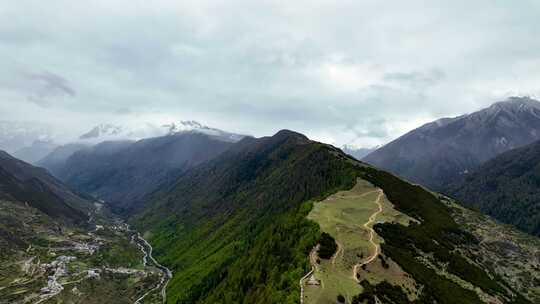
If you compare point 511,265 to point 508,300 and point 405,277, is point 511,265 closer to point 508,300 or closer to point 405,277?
point 508,300

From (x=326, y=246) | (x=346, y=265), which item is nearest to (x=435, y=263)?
(x=326, y=246)

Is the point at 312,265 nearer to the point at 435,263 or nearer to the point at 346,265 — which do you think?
the point at 346,265

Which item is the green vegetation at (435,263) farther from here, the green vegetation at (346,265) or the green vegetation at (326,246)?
the green vegetation at (326,246)

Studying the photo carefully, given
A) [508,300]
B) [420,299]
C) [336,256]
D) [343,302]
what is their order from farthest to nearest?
[508,300] → [336,256] → [420,299] → [343,302]

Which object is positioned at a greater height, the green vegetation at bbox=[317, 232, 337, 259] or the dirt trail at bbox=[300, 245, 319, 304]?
the green vegetation at bbox=[317, 232, 337, 259]

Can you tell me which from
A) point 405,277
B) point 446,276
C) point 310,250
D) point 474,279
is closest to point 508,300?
point 474,279

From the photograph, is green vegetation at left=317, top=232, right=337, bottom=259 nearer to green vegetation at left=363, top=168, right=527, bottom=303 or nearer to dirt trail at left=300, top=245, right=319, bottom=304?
dirt trail at left=300, top=245, right=319, bottom=304

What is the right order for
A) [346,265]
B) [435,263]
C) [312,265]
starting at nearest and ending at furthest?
1. [346,265]
2. [312,265]
3. [435,263]

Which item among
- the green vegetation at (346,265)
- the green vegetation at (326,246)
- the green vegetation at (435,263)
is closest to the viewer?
the green vegetation at (346,265)

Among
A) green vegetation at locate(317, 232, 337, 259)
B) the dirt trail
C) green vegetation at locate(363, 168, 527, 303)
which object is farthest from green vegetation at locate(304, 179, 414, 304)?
green vegetation at locate(363, 168, 527, 303)

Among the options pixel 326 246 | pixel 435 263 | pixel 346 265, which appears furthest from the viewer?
pixel 435 263

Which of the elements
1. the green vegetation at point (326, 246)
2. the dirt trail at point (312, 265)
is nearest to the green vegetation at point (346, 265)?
the dirt trail at point (312, 265)
